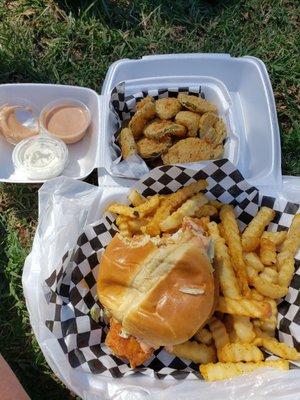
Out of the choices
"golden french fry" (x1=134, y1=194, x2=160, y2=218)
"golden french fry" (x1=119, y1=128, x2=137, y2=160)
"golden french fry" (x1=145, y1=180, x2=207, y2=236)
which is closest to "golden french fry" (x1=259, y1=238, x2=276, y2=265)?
"golden french fry" (x1=145, y1=180, x2=207, y2=236)

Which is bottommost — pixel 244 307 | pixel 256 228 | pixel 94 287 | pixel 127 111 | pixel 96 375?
pixel 96 375

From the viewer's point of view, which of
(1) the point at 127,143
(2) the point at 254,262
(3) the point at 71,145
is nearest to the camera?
(2) the point at 254,262

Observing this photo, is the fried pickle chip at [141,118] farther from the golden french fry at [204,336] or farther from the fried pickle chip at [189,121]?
the golden french fry at [204,336]

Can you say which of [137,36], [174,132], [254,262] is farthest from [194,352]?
[137,36]

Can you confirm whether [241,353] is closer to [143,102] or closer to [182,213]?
[182,213]

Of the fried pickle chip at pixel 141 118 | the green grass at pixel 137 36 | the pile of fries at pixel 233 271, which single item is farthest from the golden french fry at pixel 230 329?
the green grass at pixel 137 36

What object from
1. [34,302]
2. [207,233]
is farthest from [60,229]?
[207,233]

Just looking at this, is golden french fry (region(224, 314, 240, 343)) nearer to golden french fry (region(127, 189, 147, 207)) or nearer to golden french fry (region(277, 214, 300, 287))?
golden french fry (region(277, 214, 300, 287))
